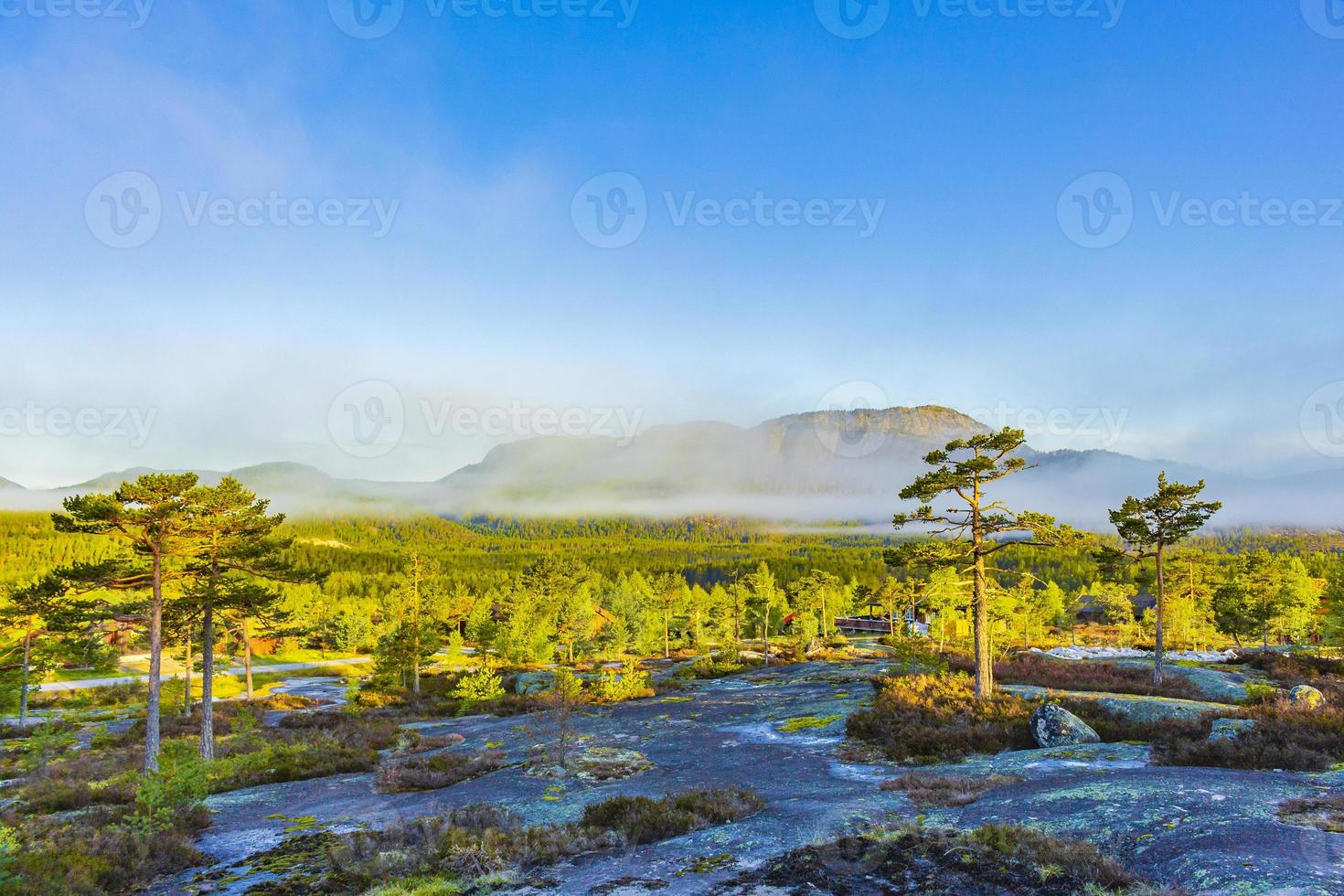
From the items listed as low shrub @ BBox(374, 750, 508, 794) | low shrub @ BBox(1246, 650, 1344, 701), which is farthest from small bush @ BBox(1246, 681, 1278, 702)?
Result: low shrub @ BBox(374, 750, 508, 794)

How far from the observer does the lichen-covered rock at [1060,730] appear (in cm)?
1850

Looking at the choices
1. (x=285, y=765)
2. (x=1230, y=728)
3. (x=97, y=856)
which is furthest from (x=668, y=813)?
(x=285, y=765)

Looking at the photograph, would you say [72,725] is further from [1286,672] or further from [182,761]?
[1286,672]

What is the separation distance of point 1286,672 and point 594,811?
43.7 m

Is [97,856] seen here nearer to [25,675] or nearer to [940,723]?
[940,723]

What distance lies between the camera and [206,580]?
29609mm

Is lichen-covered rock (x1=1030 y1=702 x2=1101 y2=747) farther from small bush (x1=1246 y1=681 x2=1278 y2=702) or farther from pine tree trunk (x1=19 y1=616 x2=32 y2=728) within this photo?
pine tree trunk (x1=19 y1=616 x2=32 y2=728)

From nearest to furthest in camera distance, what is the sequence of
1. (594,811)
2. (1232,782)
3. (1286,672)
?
(1232,782), (594,811), (1286,672)

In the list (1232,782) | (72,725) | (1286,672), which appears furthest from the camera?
(72,725)

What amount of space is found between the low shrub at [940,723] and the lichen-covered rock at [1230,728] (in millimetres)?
4493

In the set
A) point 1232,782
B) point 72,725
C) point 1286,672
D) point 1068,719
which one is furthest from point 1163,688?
point 72,725

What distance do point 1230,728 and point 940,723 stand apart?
7.76 meters

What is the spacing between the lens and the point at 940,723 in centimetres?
2191

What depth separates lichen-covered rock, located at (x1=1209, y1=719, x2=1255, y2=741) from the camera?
16.4m
